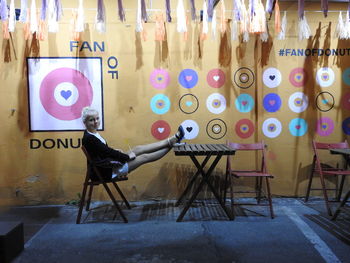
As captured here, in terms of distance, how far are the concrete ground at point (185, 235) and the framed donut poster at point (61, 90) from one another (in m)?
1.24

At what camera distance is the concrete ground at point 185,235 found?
2715 millimetres

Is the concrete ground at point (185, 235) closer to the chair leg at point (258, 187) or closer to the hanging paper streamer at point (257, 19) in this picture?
the chair leg at point (258, 187)

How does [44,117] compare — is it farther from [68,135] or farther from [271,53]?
[271,53]

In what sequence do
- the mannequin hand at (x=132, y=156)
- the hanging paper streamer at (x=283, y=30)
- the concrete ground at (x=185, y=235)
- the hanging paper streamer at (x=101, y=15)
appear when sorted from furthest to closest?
the hanging paper streamer at (x=283, y=30)
the mannequin hand at (x=132, y=156)
the hanging paper streamer at (x=101, y=15)
the concrete ground at (x=185, y=235)

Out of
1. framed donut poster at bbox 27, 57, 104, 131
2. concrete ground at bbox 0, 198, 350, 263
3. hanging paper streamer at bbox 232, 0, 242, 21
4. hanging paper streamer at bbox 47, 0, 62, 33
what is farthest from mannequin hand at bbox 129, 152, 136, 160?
hanging paper streamer at bbox 232, 0, 242, 21

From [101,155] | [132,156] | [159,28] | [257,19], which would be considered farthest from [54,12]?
[257,19]

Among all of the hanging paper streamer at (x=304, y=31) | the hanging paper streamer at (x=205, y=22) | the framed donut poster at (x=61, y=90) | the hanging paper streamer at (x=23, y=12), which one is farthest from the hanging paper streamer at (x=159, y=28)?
the hanging paper streamer at (x=304, y=31)

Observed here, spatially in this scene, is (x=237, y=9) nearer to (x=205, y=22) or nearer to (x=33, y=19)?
(x=205, y=22)

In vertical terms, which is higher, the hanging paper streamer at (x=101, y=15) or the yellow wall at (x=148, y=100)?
the hanging paper streamer at (x=101, y=15)

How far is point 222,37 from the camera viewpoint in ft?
14.3

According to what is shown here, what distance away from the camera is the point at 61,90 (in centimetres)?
426

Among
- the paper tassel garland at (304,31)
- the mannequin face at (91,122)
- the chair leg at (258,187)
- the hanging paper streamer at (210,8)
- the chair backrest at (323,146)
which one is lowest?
the chair leg at (258,187)

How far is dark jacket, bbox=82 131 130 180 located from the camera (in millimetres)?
3518

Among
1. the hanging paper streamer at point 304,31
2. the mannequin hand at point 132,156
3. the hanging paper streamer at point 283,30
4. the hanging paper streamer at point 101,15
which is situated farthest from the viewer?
the hanging paper streamer at point 283,30
